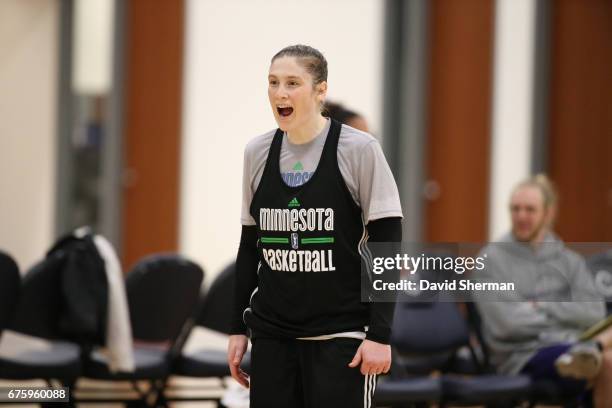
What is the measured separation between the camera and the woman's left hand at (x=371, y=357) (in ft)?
8.48

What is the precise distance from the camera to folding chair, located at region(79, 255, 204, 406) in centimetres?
483

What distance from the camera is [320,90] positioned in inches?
105

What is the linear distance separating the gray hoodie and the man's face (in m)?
0.07

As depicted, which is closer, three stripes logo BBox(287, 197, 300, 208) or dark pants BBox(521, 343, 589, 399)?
three stripes logo BBox(287, 197, 300, 208)

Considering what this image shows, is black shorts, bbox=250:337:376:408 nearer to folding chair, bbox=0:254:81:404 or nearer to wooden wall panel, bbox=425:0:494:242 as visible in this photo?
folding chair, bbox=0:254:81:404

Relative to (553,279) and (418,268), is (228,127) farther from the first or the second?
(418,268)

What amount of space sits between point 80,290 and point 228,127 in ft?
10.4

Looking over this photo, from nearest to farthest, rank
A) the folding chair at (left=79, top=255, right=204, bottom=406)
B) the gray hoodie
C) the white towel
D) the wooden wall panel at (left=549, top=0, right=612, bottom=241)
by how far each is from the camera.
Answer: the gray hoodie → the white towel → the folding chair at (left=79, top=255, right=204, bottom=406) → the wooden wall panel at (left=549, top=0, right=612, bottom=241)

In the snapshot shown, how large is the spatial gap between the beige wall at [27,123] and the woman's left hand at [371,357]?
4596mm

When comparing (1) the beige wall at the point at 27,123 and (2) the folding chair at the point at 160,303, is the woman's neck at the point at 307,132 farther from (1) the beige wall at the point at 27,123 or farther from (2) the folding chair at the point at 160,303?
(1) the beige wall at the point at 27,123

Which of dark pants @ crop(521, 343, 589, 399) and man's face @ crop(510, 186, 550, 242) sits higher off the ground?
man's face @ crop(510, 186, 550, 242)

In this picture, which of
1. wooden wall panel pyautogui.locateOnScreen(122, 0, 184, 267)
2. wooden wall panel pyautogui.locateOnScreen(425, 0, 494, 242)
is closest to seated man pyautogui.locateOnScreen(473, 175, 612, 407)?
wooden wall panel pyautogui.locateOnScreen(425, 0, 494, 242)

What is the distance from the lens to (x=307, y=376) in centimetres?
265

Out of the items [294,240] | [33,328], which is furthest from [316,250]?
[33,328]
